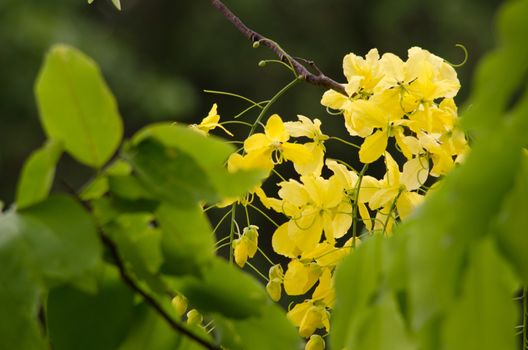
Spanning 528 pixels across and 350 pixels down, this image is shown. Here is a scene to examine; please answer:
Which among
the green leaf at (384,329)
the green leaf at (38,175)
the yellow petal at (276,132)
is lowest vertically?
the yellow petal at (276,132)

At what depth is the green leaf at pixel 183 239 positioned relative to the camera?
0.35 m

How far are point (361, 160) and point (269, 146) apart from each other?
0.06 meters

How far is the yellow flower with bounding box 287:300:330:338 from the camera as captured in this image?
0.63 metres

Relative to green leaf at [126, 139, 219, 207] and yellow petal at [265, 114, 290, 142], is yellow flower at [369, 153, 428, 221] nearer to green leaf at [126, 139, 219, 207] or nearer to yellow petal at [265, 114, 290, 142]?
yellow petal at [265, 114, 290, 142]

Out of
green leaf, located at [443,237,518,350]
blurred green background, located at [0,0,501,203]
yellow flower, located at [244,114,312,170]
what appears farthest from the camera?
blurred green background, located at [0,0,501,203]

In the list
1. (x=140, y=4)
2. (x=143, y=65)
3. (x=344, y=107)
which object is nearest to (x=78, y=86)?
(x=344, y=107)

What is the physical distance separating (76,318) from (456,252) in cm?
13

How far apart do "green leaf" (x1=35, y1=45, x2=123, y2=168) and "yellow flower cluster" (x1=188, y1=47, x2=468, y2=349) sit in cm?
26

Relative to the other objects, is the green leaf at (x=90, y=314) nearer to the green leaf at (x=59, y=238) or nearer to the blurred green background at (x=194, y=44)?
the green leaf at (x=59, y=238)

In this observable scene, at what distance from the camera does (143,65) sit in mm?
Answer: 7000

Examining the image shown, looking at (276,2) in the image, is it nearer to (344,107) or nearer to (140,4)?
(140,4)

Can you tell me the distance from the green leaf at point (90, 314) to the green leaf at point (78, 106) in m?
0.05

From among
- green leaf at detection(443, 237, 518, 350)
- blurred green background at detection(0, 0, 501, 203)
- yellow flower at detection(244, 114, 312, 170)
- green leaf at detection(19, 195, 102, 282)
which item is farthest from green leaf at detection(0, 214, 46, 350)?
blurred green background at detection(0, 0, 501, 203)

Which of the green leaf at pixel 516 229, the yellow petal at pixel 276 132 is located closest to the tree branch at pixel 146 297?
the green leaf at pixel 516 229
